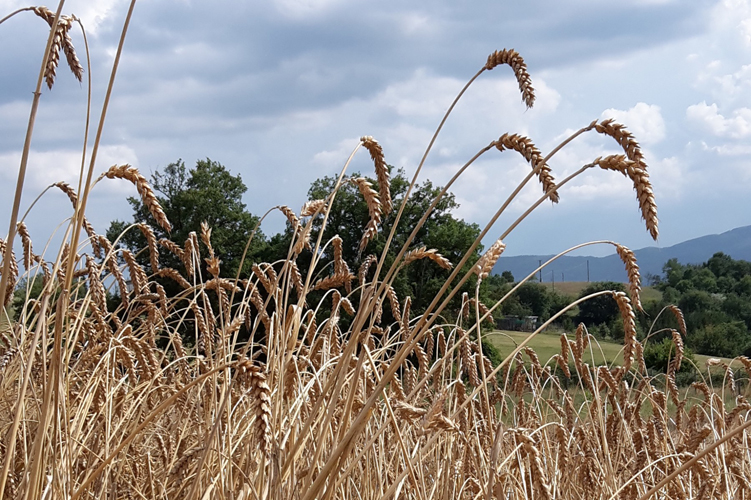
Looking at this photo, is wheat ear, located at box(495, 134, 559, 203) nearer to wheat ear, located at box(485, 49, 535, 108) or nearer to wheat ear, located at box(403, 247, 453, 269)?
wheat ear, located at box(485, 49, 535, 108)

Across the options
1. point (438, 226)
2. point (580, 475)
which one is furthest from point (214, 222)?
point (580, 475)

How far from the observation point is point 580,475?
331 centimetres

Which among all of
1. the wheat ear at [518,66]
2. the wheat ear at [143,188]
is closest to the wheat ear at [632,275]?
the wheat ear at [518,66]

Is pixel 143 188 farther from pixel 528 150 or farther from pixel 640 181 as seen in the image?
pixel 640 181

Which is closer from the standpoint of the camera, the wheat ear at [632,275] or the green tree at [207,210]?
the wheat ear at [632,275]

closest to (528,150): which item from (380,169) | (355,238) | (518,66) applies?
(518,66)

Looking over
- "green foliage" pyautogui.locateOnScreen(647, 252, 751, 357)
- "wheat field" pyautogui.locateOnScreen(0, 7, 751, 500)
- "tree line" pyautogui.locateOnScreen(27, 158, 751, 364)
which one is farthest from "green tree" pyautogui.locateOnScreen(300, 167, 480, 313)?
"wheat field" pyautogui.locateOnScreen(0, 7, 751, 500)

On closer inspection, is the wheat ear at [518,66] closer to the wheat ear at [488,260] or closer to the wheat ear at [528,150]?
the wheat ear at [528,150]

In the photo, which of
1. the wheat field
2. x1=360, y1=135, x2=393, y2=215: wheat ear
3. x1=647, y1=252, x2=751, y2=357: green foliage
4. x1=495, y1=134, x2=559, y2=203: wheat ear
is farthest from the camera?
x1=647, y1=252, x2=751, y2=357: green foliage

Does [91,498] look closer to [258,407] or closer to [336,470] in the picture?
[336,470]

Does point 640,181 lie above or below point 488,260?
above

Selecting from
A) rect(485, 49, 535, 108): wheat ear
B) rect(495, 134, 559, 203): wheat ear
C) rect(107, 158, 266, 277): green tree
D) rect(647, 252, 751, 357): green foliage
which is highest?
rect(107, 158, 266, 277): green tree

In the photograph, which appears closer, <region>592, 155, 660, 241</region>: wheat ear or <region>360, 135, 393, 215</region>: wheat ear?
<region>592, 155, 660, 241</region>: wheat ear

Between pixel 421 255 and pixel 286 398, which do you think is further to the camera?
pixel 421 255
